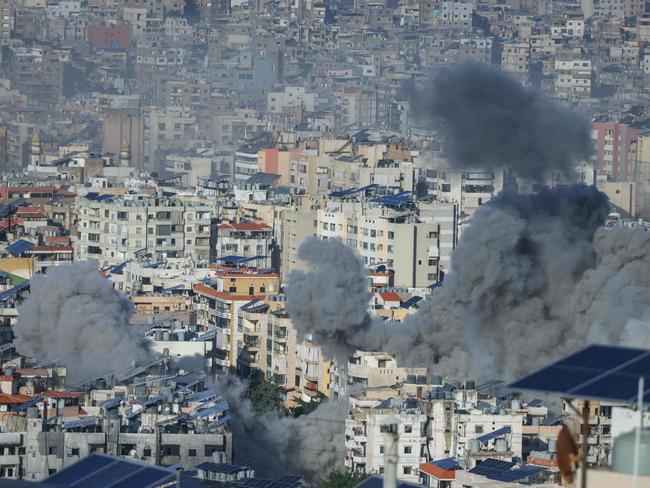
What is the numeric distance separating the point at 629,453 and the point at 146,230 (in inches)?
1876

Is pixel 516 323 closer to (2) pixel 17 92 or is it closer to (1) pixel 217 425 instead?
(1) pixel 217 425

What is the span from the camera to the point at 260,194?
71.2 meters

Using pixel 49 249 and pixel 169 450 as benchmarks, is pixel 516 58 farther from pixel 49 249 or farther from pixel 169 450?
pixel 169 450

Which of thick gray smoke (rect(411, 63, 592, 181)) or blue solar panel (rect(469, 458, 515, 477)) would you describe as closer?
blue solar panel (rect(469, 458, 515, 477))

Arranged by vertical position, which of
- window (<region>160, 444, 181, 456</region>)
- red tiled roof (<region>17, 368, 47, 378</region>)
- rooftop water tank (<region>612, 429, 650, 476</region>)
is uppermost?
rooftop water tank (<region>612, 429, 650, 476</region>)

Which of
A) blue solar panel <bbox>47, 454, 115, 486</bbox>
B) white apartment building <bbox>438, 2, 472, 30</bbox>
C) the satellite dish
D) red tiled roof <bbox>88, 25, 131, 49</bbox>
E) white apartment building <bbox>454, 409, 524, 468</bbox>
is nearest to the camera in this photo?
the satellite dish

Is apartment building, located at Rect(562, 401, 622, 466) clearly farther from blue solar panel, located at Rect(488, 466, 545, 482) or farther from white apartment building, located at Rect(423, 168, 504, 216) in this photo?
white apartment building, located at Rect(423, 168, 504, 216)

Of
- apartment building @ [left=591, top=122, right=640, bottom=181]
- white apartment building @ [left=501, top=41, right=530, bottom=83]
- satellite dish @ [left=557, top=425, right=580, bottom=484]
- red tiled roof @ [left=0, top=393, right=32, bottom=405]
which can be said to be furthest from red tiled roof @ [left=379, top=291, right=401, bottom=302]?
white apartment building @ [left=501, top=41, right=530, bottom=83]

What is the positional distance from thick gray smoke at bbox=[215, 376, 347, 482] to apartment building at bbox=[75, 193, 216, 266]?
23978 mm

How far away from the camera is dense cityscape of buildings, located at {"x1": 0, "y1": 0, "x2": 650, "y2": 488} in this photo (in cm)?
3381

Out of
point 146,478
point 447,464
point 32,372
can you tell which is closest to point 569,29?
point 32,372

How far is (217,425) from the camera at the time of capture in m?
33.8

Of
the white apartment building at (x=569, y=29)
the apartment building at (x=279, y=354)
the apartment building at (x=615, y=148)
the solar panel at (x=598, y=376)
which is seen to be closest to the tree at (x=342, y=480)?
the apartment building at (x=279, y=354)

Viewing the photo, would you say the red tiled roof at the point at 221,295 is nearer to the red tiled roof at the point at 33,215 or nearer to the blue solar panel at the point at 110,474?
the red tiled roof at the point at 33,215
